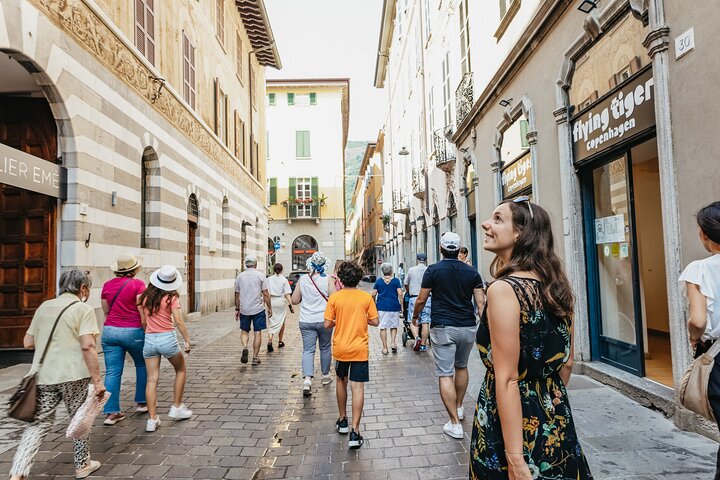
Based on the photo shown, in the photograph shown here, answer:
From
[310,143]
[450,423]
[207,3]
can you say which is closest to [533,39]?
[450,423]

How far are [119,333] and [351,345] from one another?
2664 millimetres

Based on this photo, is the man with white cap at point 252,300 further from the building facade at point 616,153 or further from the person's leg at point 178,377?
the building facade at point 616,153

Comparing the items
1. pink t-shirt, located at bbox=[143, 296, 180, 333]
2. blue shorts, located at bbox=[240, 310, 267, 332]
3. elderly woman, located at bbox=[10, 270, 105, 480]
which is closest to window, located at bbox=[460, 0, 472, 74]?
blue shorts, located at bbox=[240, 310, 267, 332]

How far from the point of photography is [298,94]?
38.9m

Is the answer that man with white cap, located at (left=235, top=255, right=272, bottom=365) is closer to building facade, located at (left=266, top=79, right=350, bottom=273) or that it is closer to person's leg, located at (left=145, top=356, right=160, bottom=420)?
person's leg, located at (left=145, top=356, right=160, bottom=420)

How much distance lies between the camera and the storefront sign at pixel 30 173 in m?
6.87

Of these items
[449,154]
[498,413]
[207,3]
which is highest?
[207,3]

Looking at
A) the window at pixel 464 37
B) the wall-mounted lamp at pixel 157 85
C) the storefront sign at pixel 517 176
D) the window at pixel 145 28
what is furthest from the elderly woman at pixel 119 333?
the window at pixel 464 37

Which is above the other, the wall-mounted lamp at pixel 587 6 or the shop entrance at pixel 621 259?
the wall-mounted lamp at pixel 587 6

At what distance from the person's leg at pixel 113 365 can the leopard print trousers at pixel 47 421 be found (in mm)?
1289

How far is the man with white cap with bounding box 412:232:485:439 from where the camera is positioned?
4824 mm

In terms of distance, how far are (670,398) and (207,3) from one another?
18603mm

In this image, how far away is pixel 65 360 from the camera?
379 centimetres

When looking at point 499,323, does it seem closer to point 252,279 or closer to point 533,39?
point 252,279
